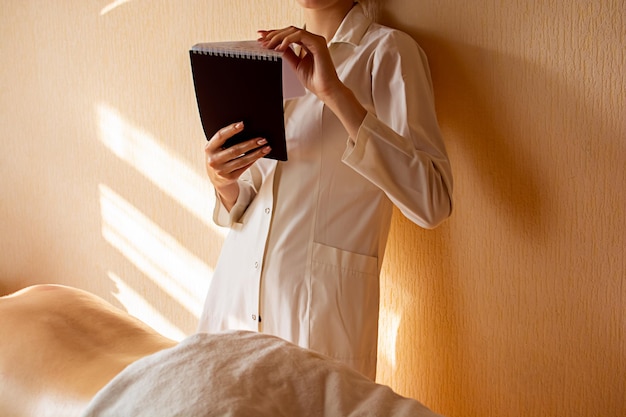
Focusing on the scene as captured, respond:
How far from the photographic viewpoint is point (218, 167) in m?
1.59

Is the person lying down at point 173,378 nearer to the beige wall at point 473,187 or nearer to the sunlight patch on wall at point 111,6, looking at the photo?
the beige wall at point 473,187

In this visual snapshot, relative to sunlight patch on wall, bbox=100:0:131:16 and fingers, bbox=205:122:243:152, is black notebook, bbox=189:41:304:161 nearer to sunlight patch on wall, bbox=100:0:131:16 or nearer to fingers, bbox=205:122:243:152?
fingers, bbox=205:122:243:152

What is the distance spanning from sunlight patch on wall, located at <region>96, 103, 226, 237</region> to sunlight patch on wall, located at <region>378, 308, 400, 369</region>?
59 cm

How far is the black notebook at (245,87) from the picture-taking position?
4.53ft

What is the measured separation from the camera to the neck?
1629mm

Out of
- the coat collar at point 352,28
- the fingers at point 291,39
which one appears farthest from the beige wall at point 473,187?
the fingers at point 291,39

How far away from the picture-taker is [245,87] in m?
1.43

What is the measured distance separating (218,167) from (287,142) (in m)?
0.16

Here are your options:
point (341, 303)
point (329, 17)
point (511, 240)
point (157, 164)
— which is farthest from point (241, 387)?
point (157, 164)

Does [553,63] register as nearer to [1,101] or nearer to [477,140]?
[477,140]

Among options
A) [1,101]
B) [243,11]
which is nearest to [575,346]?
[243,11]

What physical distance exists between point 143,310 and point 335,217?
1.08m

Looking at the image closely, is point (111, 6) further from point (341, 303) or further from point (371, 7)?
point (341, 303)

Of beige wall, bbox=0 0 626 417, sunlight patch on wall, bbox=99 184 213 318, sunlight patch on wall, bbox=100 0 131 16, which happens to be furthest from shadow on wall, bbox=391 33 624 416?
sunlight patch on wall, bbox=100 0 131 16
